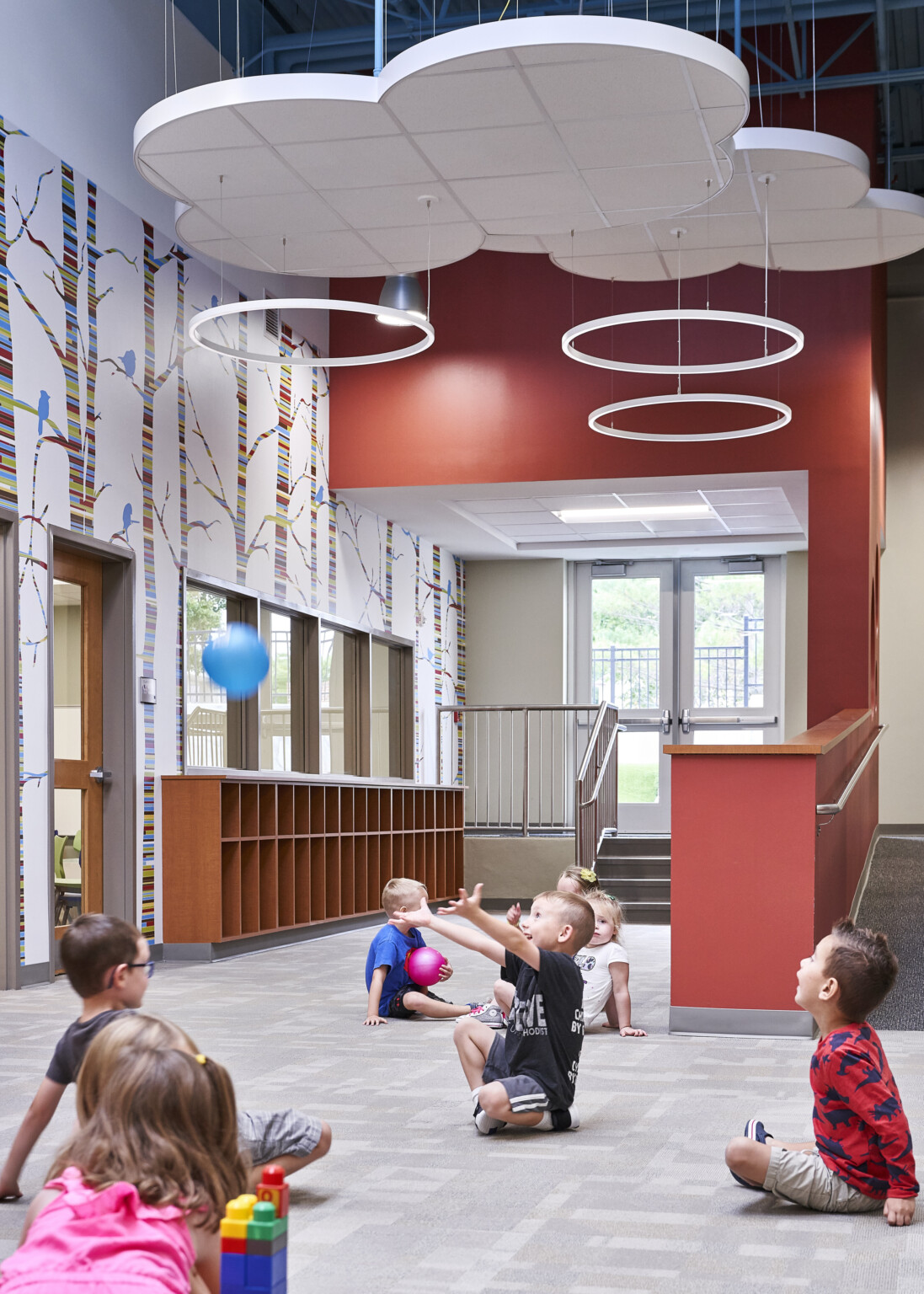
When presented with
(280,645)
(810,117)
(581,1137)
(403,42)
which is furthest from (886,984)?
(403,42)

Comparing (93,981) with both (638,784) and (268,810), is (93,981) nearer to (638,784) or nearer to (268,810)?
(268,810)

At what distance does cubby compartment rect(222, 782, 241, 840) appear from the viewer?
336 inches

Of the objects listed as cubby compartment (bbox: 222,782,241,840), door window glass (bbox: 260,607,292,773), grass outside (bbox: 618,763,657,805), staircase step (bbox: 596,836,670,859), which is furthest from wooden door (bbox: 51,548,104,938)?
grass outside (bbox: 618,763,657,805)

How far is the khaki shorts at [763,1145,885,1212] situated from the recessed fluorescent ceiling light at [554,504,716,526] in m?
9.60

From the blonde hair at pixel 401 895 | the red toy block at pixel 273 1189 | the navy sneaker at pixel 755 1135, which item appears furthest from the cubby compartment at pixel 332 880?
the red toy block at pixel 273 1189

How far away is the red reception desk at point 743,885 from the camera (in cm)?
563

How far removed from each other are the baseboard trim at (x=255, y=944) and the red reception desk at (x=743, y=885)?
3481 mm

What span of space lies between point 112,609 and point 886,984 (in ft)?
19.4

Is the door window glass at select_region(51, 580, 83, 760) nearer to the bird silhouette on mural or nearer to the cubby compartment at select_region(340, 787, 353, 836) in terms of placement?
the bird silhouette on mural

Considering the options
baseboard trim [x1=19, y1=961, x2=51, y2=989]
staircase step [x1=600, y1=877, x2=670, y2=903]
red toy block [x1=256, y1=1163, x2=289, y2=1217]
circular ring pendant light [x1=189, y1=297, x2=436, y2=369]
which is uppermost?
circular ring pendant light [x1=189, y1=297, x2=436, y2=369]

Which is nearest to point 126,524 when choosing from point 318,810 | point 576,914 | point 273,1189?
point 318,810

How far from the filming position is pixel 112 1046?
1862mm

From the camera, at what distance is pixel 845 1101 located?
306 cm

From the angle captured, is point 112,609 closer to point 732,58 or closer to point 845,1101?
point 732,58
